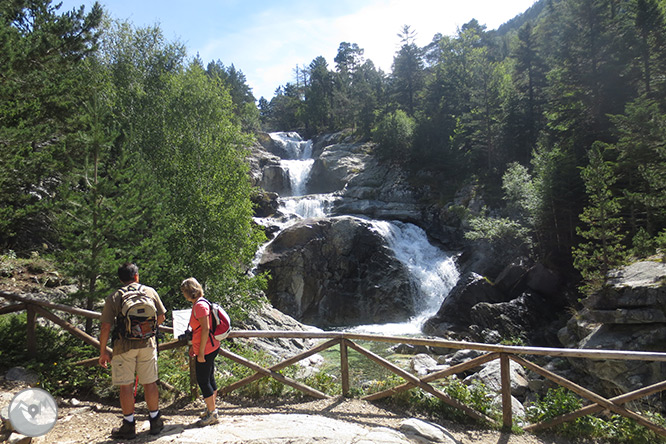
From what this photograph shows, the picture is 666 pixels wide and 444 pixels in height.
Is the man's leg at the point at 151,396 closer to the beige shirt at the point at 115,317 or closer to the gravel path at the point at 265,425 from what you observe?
the gravel path at the point at 265,425

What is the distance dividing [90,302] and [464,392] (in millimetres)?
7711

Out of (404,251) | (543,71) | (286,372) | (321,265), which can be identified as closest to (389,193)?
(404,251)

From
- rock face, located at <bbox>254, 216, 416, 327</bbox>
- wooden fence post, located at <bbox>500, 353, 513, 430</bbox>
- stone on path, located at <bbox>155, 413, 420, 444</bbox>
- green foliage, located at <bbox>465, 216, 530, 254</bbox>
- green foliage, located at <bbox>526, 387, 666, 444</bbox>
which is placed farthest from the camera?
rock face, located at <bbox>254, 216, 416, 327</bbox>

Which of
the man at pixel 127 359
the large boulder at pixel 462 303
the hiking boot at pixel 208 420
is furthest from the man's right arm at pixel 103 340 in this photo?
the large boulder at pixel 462 303

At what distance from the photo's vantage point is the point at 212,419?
194 inches

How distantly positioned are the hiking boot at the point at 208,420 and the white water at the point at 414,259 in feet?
56.8

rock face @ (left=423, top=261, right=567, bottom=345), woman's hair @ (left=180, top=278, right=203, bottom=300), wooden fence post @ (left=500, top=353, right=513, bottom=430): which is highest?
woman's hair @ (left=180, top=278, right=203, bottom=300)

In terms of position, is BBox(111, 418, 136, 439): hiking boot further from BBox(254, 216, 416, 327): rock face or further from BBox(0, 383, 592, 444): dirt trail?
BBox(254, 216, 416, 327): rock face

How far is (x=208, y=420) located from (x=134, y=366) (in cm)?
118

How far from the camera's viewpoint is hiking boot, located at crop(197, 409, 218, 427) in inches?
193

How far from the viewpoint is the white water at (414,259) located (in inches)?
926

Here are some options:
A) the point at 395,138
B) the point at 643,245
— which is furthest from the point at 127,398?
Result: the point at 395,138

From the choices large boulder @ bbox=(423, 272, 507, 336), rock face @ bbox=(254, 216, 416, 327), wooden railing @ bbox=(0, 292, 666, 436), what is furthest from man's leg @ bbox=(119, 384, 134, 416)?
rock face @ bbox=(254, 216, 416, 327)

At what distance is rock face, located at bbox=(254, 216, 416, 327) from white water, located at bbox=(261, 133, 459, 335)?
76 centimetres
